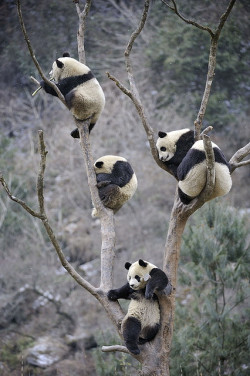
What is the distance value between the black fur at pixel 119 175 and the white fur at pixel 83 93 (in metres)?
0.51

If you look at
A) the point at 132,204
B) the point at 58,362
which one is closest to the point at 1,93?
the point at 132,204

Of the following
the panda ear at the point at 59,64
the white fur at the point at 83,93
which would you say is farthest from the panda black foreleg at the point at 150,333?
the panda ear at the point at 59,64

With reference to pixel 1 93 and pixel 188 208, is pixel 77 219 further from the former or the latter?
pixel 188 208

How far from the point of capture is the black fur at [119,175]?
16.6 feet

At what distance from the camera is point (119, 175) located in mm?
5090

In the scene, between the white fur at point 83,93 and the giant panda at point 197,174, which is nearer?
the giant panda at point 197,174

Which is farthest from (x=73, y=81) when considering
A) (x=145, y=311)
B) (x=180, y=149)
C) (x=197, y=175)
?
(x=145, y=311)

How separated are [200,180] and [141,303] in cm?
96

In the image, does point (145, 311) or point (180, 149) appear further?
point (180, 149)

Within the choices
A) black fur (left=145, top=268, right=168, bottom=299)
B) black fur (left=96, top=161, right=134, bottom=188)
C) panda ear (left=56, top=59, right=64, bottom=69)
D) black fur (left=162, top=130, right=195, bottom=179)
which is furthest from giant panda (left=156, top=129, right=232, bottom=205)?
panda ear (left=56, top=59, right=64, bottom=69)

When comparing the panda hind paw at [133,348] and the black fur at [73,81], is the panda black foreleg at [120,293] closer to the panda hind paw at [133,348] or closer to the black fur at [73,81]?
the panda hind paw at [133,348]

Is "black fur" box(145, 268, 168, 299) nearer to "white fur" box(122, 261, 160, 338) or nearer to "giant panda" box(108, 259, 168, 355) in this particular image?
"giant panda" box(108, 259, 168, 355)

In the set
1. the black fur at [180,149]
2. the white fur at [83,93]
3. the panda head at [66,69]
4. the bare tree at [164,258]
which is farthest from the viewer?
the panda head at [66,69]

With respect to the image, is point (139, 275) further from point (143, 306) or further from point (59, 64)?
point (59, 64)
